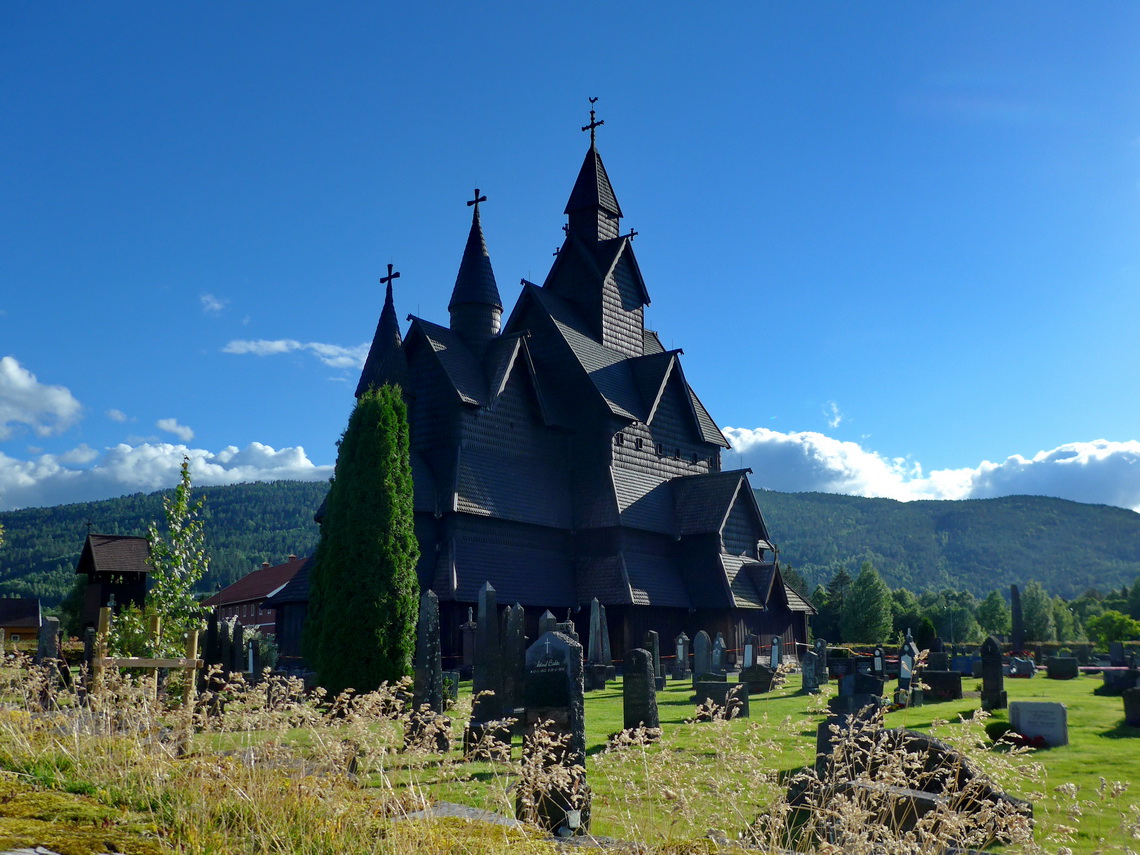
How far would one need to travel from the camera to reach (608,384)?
38.2 m

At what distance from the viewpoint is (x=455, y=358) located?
3522 centimetres

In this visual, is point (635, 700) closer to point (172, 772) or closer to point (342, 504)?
point (172, 772)

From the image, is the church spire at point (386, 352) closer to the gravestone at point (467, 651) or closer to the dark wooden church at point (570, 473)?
the dark wooden church at point (570, 473)

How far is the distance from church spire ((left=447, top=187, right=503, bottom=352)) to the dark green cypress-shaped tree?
14.3 metres

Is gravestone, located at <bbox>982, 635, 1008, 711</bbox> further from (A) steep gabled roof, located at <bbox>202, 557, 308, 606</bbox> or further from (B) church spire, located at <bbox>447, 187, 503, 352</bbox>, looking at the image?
(A) steep gabled roof, located at <bbox>202, 557, 308, 606</bbox>

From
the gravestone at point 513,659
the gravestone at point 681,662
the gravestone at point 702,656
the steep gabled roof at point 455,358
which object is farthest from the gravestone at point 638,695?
the steep gabled roof at point 455,358

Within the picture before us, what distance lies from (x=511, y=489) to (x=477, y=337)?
723 centimetres

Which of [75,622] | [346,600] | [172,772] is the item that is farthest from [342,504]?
[75,622]

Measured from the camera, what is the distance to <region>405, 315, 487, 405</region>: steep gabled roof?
111ft

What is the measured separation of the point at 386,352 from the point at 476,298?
17.5ft

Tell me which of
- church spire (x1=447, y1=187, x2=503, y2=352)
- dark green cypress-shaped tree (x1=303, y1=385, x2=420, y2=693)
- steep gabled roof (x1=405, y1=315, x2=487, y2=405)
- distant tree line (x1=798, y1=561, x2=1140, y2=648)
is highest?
church spire (x1=447, y1=187, x2=503, y2=352)

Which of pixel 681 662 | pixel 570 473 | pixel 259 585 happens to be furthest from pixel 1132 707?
pixel 259 585

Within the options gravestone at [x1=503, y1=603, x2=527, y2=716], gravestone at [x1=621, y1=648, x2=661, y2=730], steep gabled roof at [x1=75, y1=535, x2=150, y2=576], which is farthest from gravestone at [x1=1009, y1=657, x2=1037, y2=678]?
steep gabled roof at [x1=75, y1=535, x2=150, y2=576]

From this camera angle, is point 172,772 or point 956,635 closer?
point 172,772
